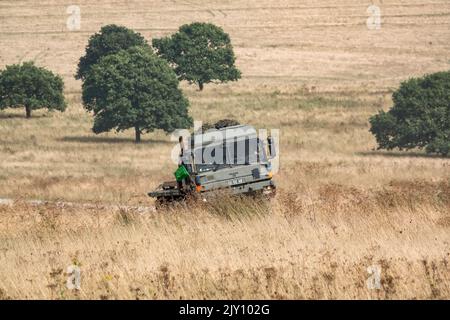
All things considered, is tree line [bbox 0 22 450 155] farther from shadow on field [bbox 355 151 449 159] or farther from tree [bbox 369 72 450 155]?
shadow on field [bbox 355 151 449 159]

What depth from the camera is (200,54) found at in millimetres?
101625

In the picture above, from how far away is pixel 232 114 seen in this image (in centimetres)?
8069

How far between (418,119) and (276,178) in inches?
1245

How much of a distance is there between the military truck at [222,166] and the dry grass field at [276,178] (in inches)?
30.5

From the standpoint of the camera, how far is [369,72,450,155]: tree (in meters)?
66.6

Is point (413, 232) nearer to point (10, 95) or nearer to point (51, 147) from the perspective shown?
point (51, 147)

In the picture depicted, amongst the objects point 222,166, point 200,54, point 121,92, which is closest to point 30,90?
point 121,92

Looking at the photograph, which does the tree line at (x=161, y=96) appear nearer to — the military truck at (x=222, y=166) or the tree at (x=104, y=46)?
the tree at (x=104, y=46)

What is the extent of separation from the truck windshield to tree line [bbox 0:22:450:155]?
43.6 meters

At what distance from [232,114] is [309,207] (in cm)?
6171

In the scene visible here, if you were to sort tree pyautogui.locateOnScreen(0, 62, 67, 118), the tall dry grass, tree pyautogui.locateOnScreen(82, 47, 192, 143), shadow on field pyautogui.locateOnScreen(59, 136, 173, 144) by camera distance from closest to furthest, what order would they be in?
the tall dry grass < shadow on field pyautogui.locateOnScreen(59, 136, 173, 144) < tree pyautogui.locateOnScreen(82, 47, 192, 143) < tree pyautogui.locateOnScreen(0, 62, 67, 118)

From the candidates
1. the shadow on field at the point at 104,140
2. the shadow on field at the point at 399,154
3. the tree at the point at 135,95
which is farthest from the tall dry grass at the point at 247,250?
the tree at the point at 135,95

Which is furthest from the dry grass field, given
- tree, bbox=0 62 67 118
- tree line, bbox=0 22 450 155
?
tree line, bbox=0 22 450 155
